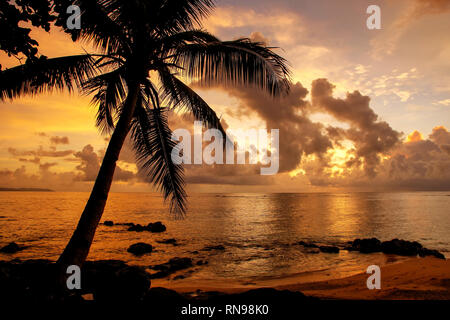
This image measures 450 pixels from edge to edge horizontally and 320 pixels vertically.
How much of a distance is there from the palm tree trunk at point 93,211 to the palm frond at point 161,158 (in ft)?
5.34

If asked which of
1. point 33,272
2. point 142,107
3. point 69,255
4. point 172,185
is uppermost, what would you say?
point 142,107

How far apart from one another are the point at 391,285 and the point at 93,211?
9.02m

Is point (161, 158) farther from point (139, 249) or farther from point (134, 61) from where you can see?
point (139, 249)

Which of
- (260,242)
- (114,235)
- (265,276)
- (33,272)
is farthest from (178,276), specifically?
(114,235)

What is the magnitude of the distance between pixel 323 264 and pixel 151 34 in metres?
13.0

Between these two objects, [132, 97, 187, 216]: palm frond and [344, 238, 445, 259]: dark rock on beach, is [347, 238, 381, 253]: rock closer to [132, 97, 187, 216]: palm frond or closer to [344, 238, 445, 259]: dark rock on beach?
[344, 238, 445, 259]: dark rock on beach

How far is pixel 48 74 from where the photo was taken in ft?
17.4

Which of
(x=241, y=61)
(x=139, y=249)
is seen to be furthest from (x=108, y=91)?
(x=139, y=249)

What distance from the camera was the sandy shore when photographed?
6.95 meters

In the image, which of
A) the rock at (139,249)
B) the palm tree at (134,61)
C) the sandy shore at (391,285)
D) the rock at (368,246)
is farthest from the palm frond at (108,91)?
the rock at (368,246)

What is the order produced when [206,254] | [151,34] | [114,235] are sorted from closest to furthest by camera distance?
1. [151,34]
2. [206,254]
3. [114,235]

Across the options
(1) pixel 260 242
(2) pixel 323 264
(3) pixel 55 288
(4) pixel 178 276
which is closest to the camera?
(3) pixel 55 288

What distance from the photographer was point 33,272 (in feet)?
22.1
